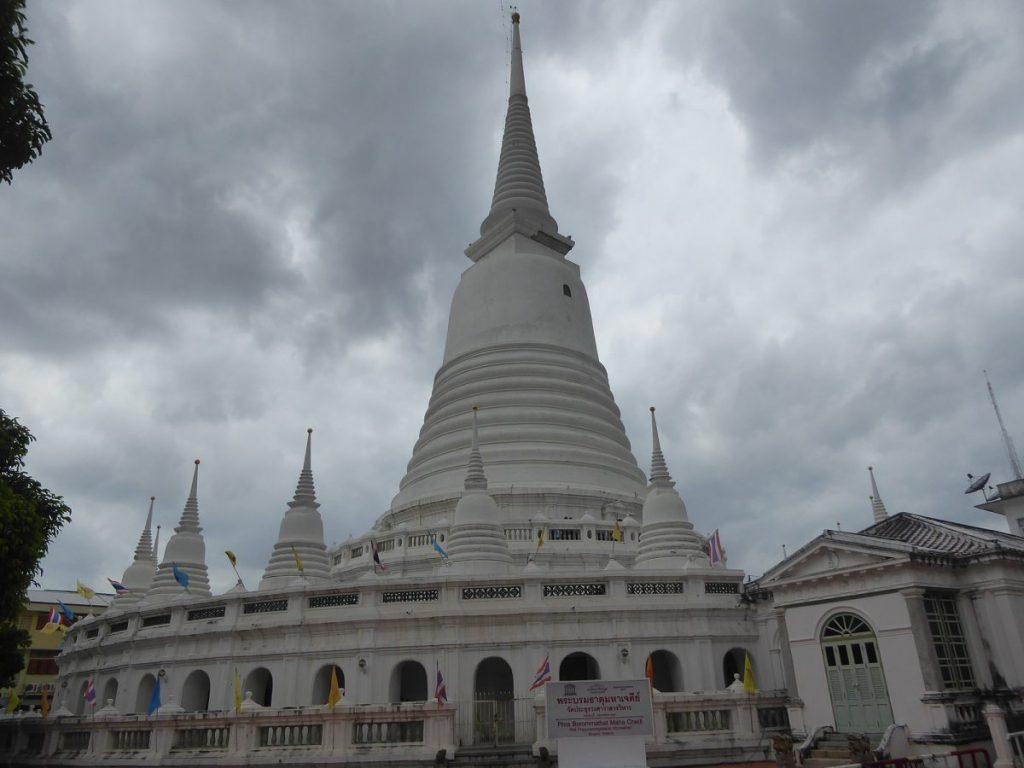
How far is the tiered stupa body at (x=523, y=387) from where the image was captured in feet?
111

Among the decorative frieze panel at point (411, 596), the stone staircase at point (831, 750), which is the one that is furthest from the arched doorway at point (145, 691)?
the stone staircase at point (831, 750)

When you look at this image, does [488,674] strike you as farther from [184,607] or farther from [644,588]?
[184,607]

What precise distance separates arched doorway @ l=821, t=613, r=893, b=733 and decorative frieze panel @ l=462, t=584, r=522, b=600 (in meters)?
8.79

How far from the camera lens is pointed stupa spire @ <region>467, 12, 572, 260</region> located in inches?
1813

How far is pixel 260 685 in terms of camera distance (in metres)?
24.6

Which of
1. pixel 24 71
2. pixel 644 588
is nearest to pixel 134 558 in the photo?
pixel 644 588

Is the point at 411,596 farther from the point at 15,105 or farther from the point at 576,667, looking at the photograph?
the point at 15,105

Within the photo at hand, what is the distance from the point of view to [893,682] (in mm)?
16531

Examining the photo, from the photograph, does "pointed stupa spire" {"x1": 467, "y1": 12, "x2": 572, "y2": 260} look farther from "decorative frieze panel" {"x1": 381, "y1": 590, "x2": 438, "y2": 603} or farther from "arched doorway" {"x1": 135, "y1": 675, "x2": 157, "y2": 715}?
"arched doorway" {"x1": 135, "y1": 675, "x2": 157, "y2": 715}

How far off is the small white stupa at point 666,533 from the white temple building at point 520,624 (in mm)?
103

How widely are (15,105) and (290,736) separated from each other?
14.3 metres

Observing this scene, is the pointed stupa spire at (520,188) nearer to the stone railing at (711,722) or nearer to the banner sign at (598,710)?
the stone railing at (711,722)

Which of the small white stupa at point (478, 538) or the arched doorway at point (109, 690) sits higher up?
the small white stupa at point (478, 538)

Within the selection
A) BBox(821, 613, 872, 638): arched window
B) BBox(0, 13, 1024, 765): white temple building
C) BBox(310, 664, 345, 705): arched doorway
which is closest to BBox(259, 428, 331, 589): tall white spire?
BBox(0, 13, 1024, 765): white temple building
